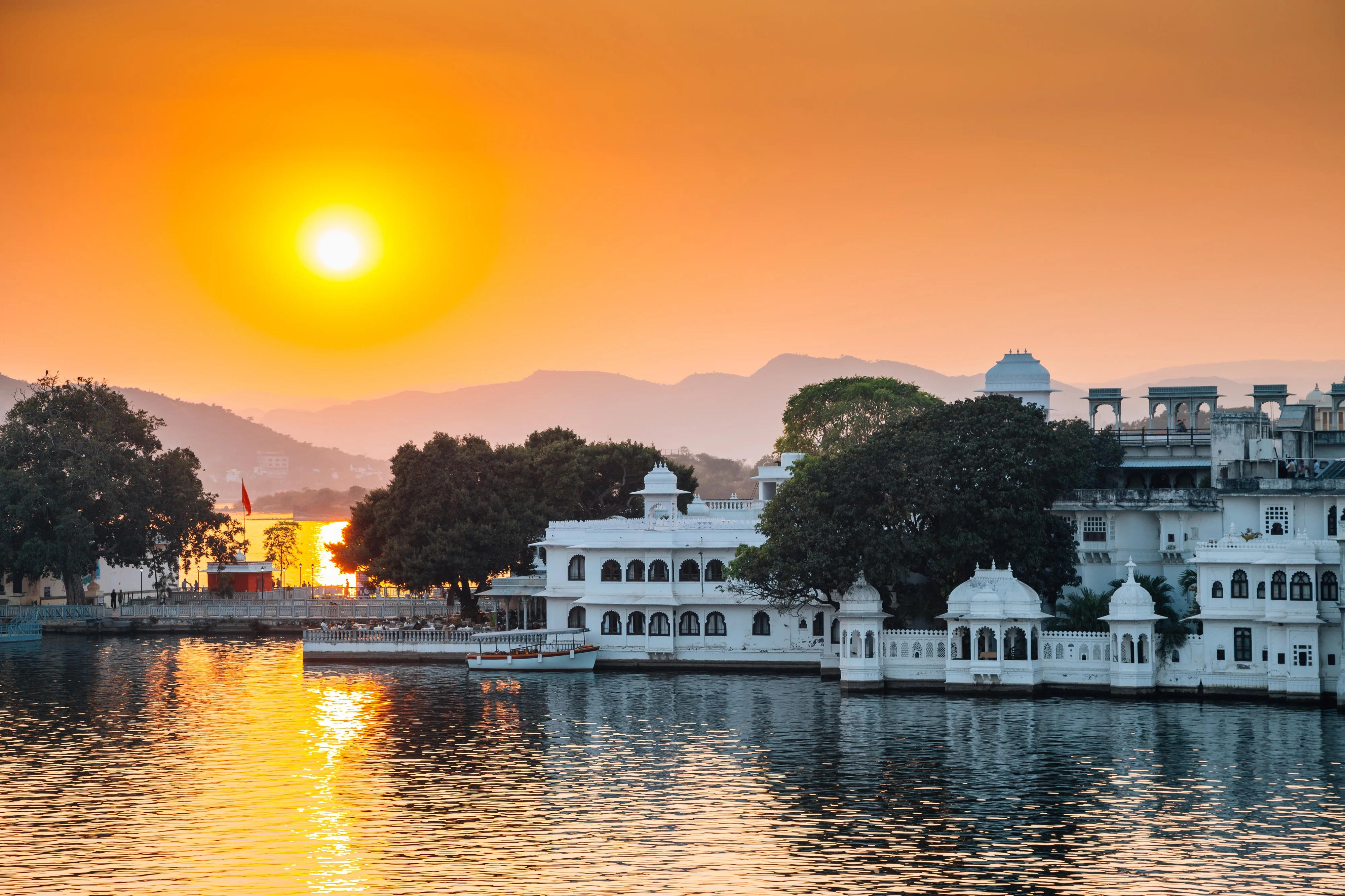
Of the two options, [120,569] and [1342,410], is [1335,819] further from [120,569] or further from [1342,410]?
[120,569]

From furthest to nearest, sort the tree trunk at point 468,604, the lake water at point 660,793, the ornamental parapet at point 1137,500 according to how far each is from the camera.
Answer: the tree trunk at point 468,604 → the ornamental parapet at point 1137,500 → the lake water at point 660,793

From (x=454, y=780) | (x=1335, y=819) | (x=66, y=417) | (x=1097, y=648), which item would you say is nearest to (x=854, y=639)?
(x=1097, y=648)

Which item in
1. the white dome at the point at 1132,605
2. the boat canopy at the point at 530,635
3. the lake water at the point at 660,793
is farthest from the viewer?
the boat canopy at the point at 530,635

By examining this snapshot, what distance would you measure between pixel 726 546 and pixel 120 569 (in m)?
67.1

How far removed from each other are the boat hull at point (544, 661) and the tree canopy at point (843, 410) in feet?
125

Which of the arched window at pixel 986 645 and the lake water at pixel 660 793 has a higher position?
the arched window at pixel 986 645

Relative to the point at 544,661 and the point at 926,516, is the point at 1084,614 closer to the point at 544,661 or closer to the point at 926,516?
the point at 926,516

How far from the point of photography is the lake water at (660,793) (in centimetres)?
4456

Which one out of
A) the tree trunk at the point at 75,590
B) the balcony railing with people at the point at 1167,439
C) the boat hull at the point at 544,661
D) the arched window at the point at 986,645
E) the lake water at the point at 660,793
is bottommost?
the lake water at the point at 660,793

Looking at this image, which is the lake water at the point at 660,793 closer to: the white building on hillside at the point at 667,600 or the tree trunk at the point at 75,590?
the white building on hillside at the point at 667,600

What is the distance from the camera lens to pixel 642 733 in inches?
2579

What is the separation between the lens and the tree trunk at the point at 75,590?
383ft

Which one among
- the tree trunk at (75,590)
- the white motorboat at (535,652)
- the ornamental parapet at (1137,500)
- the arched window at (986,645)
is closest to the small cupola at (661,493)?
the white motorboat at (535,652)

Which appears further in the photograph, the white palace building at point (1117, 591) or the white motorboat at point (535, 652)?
the white motorboat at point (535, 652)
